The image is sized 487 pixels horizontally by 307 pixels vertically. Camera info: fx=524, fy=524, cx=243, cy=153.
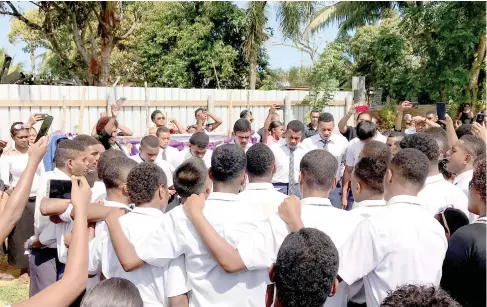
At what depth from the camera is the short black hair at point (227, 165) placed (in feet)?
10.2

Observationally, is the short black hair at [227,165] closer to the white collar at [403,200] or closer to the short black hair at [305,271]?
the white collar at [403,200]

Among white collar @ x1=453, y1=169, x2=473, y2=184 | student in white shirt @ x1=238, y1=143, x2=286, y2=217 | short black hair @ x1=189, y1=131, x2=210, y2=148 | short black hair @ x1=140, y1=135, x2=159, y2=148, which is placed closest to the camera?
student in white shirt @ x1=238, y1=143, x2=286, y2=217

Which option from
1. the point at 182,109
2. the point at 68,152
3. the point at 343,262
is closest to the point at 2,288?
the point at 68,152

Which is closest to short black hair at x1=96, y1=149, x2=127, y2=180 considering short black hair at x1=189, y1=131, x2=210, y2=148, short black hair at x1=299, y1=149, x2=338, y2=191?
short black hair at x1=299, y1=149, x2=338, y2=191

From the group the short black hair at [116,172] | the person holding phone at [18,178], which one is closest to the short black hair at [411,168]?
the short black hair at [116,172]

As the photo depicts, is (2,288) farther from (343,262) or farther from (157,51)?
(157,51)

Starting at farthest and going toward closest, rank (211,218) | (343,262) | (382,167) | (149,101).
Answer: (149,101)
(382,167)
(211,218)
(343,262)

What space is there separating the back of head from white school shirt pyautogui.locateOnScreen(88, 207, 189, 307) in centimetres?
86

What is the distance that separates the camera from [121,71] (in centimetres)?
2562

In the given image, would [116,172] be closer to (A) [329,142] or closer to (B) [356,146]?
(B) [356,146]

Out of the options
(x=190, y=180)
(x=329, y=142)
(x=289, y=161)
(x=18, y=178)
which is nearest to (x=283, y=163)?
(x=289, y=161)

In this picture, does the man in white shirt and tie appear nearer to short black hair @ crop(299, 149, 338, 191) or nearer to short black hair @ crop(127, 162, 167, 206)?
short black hair @ crop(299, 149, 338, 191)

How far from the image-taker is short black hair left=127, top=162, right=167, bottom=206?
302cm

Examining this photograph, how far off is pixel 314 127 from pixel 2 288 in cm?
544
